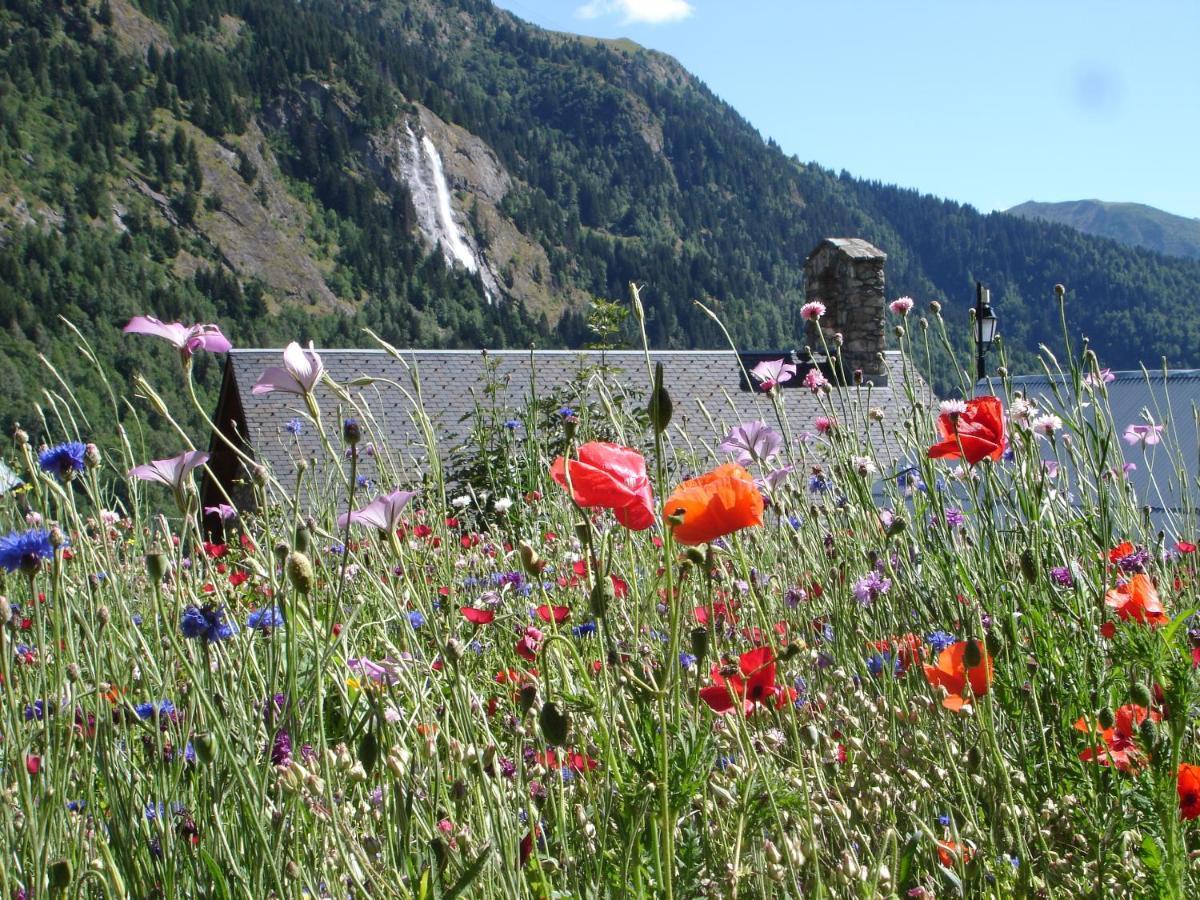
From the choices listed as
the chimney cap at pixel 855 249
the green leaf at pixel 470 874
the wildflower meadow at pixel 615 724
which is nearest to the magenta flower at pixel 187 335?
the wildflower meadow at pixel 615 724

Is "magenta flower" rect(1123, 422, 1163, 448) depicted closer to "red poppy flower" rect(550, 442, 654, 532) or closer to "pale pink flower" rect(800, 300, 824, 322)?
"pale pink flower" rect(800, 300, 824, 322)

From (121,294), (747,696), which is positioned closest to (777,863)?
(747,696)

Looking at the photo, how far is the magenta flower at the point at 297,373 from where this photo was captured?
Answer: 1.19 m

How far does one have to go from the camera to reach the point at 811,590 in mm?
2301

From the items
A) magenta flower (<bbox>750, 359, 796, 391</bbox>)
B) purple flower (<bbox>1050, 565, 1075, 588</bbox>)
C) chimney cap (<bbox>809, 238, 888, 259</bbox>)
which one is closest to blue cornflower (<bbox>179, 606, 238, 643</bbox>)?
magenta flower (<bbox>750, 359, 796, 391</bbox>)

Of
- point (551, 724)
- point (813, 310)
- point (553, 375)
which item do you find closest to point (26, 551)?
point (551, 724)

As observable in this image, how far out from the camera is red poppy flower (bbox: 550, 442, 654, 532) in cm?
105

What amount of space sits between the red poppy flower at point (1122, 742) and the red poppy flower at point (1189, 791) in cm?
8

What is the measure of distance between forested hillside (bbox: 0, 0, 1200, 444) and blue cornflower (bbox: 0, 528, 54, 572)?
Answer: 167 ft

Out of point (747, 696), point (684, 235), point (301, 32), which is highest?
point (301, 32)

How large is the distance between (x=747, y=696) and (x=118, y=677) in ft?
2.99

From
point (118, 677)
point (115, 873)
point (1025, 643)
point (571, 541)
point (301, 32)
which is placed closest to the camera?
point (115, 873)

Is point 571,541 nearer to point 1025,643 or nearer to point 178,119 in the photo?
point 1025,643

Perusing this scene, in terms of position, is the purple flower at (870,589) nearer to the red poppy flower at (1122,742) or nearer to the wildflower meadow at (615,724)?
the wildflower meadow at (615,724)
